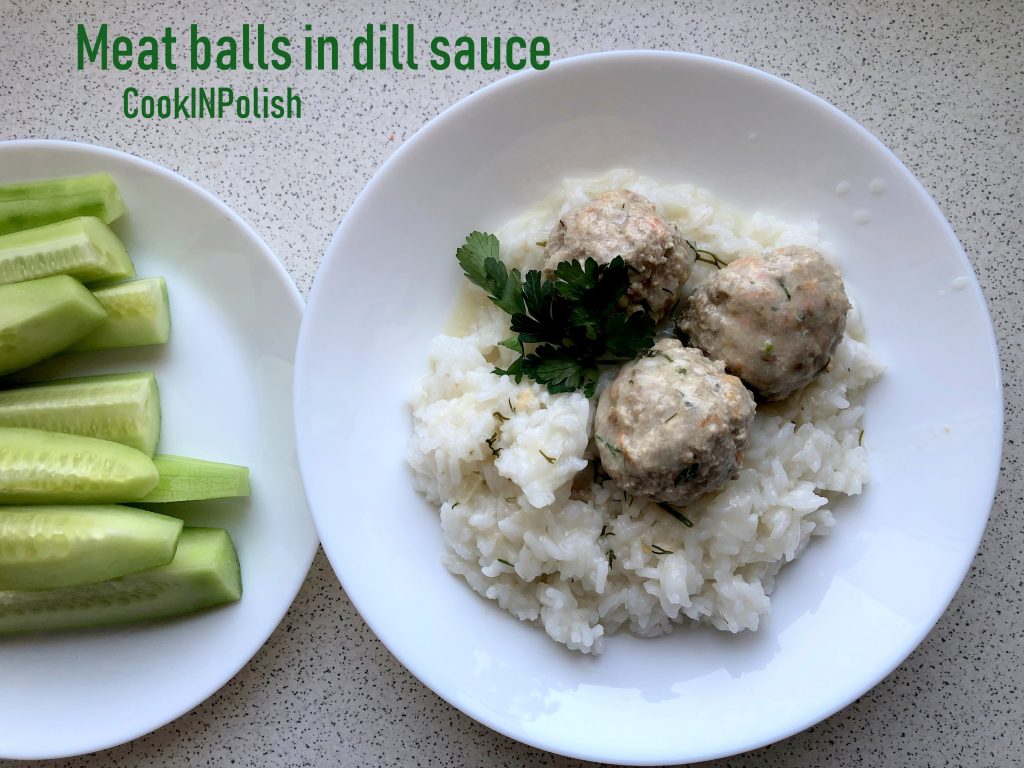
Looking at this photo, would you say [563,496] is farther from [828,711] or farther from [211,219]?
[211,219]

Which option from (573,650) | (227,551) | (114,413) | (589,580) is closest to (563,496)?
(589,580)

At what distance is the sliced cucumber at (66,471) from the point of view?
8.01 ft

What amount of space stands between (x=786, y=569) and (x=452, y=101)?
2.05 meters

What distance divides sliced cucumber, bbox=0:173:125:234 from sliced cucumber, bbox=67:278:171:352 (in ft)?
0.85

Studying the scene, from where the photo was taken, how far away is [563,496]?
7.94ft

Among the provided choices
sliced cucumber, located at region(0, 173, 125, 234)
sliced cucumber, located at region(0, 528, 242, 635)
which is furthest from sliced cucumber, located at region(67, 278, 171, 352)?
sliced cucumber, located at region(0, 528, 242, 635)

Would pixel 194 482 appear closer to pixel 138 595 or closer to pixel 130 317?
pixel 138 595

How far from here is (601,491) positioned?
2473 mm

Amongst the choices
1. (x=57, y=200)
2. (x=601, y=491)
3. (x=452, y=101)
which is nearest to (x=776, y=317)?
(x=601, y=491)

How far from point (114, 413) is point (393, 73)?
1.58m

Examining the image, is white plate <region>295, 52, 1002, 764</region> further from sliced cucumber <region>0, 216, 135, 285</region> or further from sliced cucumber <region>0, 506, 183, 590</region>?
sliced cucumber <region>0, 216, 135, 285</region>

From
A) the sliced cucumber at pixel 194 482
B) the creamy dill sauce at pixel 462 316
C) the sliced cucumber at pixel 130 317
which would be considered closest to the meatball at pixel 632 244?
the creamy dill sauce at pixel 462 316

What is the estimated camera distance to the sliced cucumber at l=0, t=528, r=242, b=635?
2.58m

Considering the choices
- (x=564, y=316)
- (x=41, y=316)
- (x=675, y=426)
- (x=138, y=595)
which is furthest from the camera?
(x=138, y=595)
